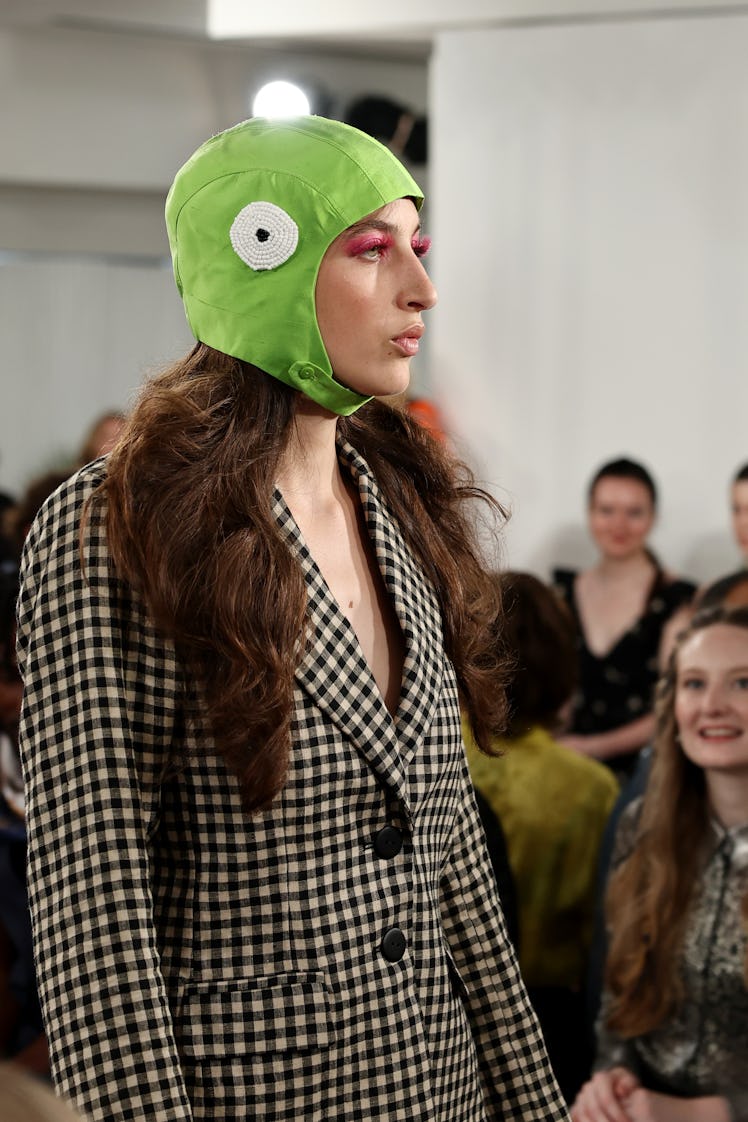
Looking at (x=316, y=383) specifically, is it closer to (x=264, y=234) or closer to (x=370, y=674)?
(x=264, y=234)

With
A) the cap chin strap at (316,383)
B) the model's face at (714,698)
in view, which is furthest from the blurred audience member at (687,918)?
the cap chin strap at (316,383)

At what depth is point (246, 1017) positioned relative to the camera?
1094 mm

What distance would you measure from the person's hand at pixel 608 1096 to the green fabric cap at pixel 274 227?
140cm

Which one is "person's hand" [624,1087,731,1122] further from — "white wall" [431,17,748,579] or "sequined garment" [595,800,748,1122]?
"white wall" [431,17,748,579]

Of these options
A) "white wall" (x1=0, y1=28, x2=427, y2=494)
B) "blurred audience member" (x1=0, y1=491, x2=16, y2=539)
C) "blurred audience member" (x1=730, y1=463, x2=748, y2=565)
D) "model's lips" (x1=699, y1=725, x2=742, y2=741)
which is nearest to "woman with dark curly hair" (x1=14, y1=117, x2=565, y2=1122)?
"model's lips" (x1=699, y1=725, x2=742, y2=741)

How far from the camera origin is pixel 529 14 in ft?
17.4

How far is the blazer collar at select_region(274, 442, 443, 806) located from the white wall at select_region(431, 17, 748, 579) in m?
4.04

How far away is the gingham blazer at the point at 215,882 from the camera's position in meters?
1.03

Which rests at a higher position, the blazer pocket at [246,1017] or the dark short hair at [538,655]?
the dark short hair at [538,655]

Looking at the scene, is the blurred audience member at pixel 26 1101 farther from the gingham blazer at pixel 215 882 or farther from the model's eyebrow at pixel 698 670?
the model's eyebrow at pixel 698 670

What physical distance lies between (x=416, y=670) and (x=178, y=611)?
258 millimetres

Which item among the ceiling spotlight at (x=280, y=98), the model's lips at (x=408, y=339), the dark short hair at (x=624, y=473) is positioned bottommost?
the model's lips at (x=408, y=339)

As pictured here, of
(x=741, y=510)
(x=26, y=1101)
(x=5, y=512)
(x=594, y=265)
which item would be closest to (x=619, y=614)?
(x=741, y=510)

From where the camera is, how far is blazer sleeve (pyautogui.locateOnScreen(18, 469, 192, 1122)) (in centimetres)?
102
